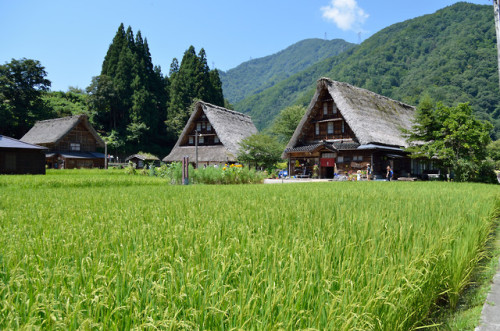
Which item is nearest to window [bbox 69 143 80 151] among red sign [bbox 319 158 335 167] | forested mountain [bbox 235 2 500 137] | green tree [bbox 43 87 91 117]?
green tree [bbox 43 87 91 117]

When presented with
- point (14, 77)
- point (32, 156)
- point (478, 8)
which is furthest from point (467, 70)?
point (14, 77)

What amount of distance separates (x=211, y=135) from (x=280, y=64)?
125358 mm

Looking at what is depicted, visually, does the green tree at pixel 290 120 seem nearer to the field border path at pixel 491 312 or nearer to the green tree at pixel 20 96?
the green tree at pixel 20 96

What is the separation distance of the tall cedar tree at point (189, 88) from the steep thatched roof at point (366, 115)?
66.7 ft

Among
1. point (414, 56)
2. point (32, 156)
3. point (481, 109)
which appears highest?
point (414, 56)

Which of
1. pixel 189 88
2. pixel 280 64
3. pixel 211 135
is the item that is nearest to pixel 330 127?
pixel 211 135

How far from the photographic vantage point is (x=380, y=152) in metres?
17.3

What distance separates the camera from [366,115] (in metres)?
18.3

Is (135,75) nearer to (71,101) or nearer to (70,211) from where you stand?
(71,101)

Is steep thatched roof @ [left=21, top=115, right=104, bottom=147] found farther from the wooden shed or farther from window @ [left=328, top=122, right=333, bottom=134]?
window @ [left=328, top=122, right=333, bottom=134]

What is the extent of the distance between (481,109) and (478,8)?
38.6 metres

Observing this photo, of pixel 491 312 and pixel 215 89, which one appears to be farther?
pixel 215 89

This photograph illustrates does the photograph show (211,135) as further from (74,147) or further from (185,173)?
(185,173)

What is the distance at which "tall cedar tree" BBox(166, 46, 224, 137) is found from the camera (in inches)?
1442
